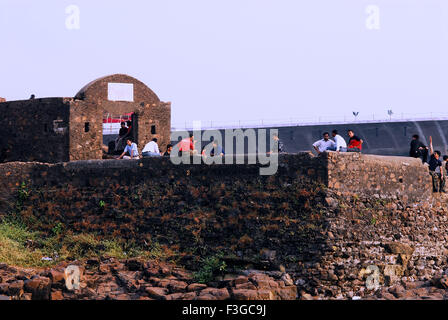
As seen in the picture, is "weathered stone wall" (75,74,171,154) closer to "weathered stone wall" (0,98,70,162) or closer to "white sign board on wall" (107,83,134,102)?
"white sign board on wall" (107,83,134,102)

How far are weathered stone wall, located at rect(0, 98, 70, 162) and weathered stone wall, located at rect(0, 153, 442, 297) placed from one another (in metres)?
2.38

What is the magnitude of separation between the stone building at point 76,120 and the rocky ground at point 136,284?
5369 mm

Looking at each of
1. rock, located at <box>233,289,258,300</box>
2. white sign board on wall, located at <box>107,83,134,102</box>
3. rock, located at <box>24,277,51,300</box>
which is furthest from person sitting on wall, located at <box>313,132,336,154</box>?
white sign board on wall, located at <box>107,83,134,102</box>

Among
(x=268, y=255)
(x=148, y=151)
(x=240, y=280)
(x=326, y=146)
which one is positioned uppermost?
(x=326, y=146)

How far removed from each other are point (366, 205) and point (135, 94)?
8519mm

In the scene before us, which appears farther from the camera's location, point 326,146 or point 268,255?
point 326,146

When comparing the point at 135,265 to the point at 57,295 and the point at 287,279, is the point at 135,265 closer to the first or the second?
the point at 57,295

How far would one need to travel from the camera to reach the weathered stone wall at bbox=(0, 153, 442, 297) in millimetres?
14531

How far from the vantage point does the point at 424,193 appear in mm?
17328

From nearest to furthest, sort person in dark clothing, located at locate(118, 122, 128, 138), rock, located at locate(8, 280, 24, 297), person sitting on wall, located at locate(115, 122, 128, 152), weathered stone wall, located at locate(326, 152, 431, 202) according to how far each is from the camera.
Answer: rock, located at locate(8, 280, 24, 297) < weathered stone wall, located at locate(326, 152, 431, 202) < person sitting on wall, located at locate(115, 122, 128, 152) < person in dark clothing, located at locate(118, 122, 128, 138)

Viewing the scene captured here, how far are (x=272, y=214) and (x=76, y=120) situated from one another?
286 inches

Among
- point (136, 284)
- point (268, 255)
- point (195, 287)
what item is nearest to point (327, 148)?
point (268, 255)

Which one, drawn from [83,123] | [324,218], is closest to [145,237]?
[324,218]

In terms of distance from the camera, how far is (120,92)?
69.2 ft
